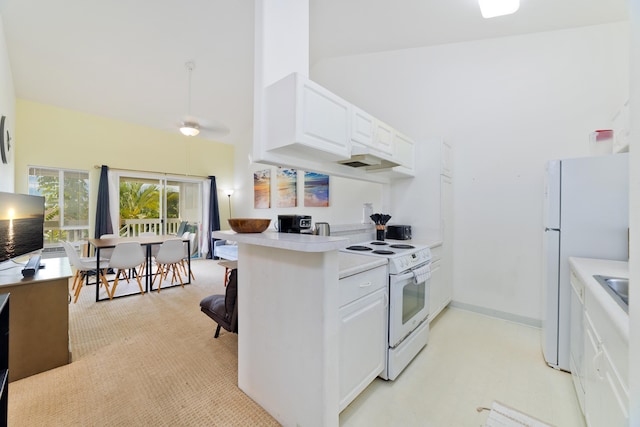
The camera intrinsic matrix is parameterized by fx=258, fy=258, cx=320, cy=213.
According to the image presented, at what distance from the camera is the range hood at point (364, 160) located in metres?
2.20

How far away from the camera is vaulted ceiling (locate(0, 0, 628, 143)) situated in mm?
2725

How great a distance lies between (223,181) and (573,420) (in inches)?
275

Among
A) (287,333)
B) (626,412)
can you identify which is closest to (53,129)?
(287,333)

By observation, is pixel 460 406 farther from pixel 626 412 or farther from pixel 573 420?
pixel 626 412

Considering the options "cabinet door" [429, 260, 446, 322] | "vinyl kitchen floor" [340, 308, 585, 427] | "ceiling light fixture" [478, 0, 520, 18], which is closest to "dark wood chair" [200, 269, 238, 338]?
"vinyl kitchen floor" [340, 308, 585, 427]

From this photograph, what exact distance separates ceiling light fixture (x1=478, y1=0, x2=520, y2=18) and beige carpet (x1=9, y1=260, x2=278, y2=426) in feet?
11.6

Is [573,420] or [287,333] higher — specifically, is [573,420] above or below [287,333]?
below

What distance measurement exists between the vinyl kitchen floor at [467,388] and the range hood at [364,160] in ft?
5.72

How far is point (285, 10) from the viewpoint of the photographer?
197 centimetres

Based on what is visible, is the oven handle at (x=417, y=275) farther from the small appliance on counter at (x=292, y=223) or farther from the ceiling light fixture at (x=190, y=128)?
the ceiling light fixture at (x=190, y=128)

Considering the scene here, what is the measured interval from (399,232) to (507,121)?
1736mm

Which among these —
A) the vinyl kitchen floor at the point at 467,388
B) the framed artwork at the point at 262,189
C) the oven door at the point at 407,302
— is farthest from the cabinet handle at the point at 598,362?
the framed artwork at the point at 262,189

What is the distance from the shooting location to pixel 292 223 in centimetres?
189

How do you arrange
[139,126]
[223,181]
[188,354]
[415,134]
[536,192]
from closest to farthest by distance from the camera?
[188,354] → [536,192] → [415,134] → [139,126] → [223,181]
